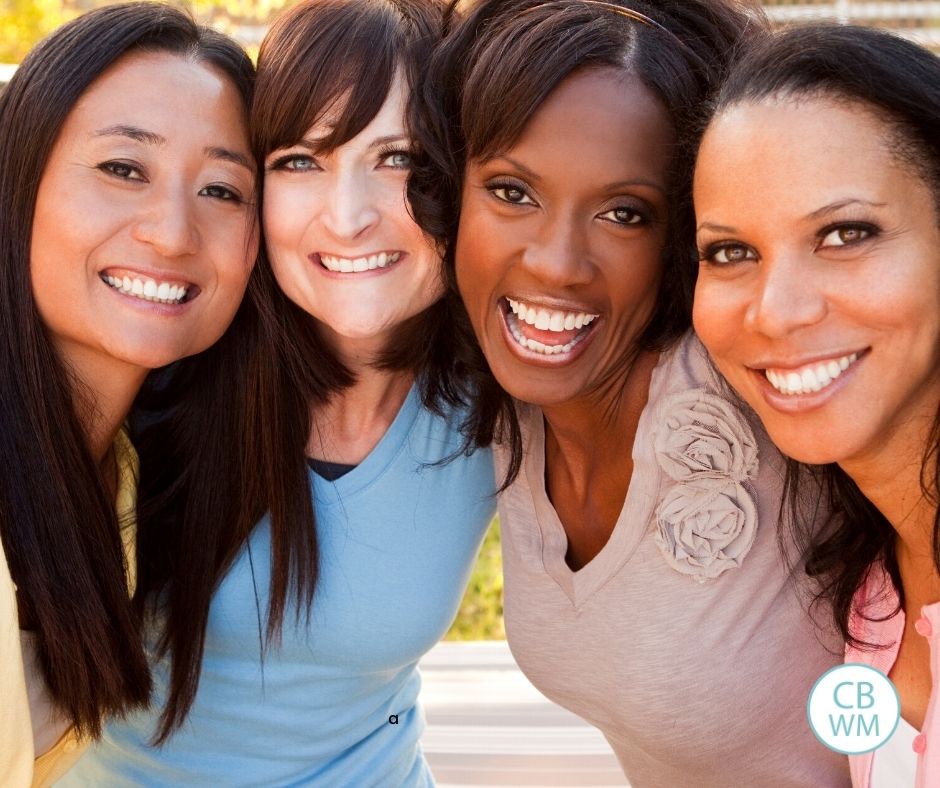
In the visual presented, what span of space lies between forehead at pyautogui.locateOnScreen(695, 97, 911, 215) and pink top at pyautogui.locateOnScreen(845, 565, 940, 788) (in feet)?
2.22

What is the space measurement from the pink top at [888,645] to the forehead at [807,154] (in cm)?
68

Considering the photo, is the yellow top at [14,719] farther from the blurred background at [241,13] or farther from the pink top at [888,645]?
the blurred background at [241,13]

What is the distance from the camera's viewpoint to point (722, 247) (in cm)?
189

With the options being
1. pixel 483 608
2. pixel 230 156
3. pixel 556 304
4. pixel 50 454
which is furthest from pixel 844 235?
pixel 483 608

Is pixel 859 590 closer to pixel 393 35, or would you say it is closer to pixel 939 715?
pixel 939 715

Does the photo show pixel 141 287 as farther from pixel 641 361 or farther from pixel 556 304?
pixel 641 361

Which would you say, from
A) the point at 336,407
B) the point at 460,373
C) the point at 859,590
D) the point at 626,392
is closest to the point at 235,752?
the point at 336,407

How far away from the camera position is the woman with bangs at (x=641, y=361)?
6.97 feet

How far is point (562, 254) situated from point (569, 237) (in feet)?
0.11

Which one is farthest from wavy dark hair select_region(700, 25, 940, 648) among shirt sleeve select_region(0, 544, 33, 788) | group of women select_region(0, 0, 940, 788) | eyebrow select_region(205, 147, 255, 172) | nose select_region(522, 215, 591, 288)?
shirt sleeve select_region(0, 544, 33, 788)

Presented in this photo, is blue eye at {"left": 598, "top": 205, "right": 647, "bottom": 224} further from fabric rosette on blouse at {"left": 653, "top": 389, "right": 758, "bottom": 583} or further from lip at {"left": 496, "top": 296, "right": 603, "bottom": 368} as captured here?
fabric rosette on blouse at {"left": 653, "top": 389, "right": 758, "bottom": 583}

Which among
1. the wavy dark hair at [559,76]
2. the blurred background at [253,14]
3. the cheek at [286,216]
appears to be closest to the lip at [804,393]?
the wavy dark hair at [559,76]

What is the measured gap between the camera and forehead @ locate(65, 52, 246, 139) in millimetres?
2275

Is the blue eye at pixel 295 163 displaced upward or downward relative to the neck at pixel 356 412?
upward
